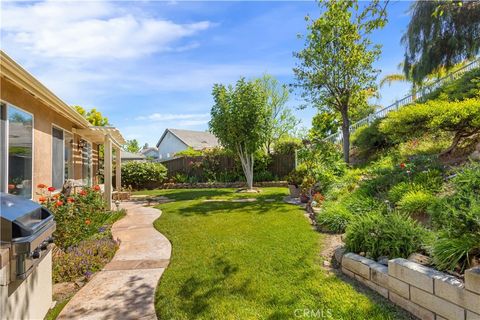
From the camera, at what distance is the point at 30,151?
17.4ft

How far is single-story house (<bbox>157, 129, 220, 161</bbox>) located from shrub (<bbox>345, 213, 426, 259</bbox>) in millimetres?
30699

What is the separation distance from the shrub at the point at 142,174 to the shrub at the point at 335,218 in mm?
11848

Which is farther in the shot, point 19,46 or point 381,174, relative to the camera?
point 381,174

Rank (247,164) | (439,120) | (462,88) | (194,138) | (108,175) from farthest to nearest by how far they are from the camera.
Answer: (194,138), (247,164), (462,88), (108,175), (439,120)

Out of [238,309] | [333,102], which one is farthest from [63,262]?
[333,102]

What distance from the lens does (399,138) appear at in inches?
296

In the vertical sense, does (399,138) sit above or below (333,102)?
below

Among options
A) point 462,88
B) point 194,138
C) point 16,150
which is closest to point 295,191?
point 462,88

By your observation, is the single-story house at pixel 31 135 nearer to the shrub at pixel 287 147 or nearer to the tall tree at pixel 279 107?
the shrub at pixel 287 147

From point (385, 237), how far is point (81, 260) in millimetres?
3965

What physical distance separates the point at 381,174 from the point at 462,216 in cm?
400

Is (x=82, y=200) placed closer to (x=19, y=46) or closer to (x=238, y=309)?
(x=19, y=46)

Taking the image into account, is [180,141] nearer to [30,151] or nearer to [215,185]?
[215,185]

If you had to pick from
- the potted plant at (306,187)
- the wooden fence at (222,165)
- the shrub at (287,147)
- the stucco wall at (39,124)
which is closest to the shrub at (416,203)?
the potted plant at (306,187)
